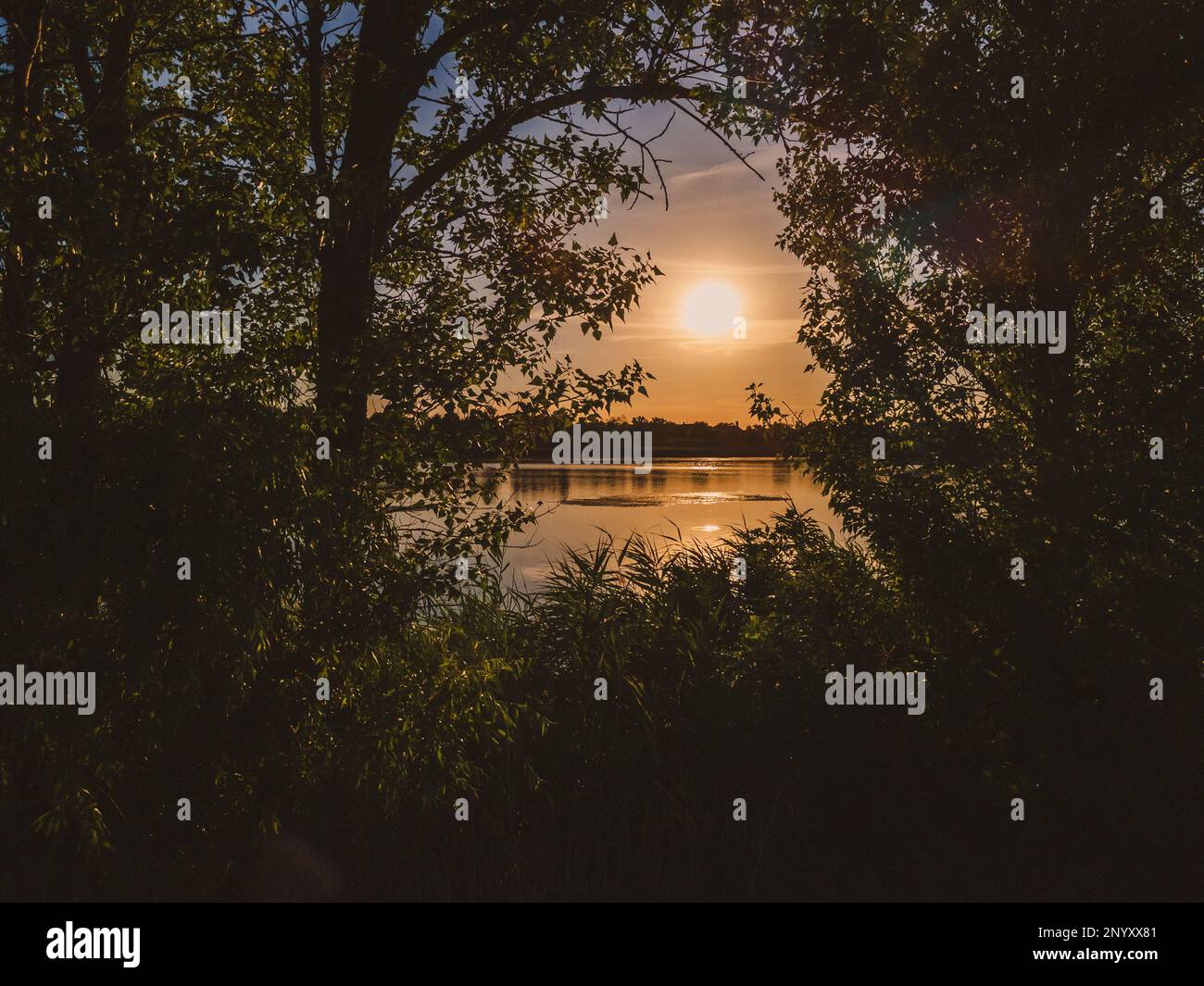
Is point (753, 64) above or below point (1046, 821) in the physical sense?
above

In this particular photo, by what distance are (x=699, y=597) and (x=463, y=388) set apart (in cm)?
492

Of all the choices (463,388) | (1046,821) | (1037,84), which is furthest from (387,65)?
(1046,821)

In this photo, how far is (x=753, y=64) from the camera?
849 centimetres

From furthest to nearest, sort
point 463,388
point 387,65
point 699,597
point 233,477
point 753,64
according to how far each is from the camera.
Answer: point 699,597
point 753,64
point 387,65
point 463,388
point 233,477

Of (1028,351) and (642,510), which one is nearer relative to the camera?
(1028,351)

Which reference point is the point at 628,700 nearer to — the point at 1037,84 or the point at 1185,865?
the point at 1185,865

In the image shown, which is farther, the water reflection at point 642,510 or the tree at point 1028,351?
the water reflection at point 642,510

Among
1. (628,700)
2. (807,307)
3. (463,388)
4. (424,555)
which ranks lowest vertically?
(628,700)

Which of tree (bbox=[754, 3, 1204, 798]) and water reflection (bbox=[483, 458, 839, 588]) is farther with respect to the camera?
water reflection (bbox=[483, 458, 839, 588])

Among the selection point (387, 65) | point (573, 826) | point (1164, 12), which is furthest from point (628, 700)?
point (1164, 12)

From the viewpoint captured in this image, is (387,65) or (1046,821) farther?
(387,65)
